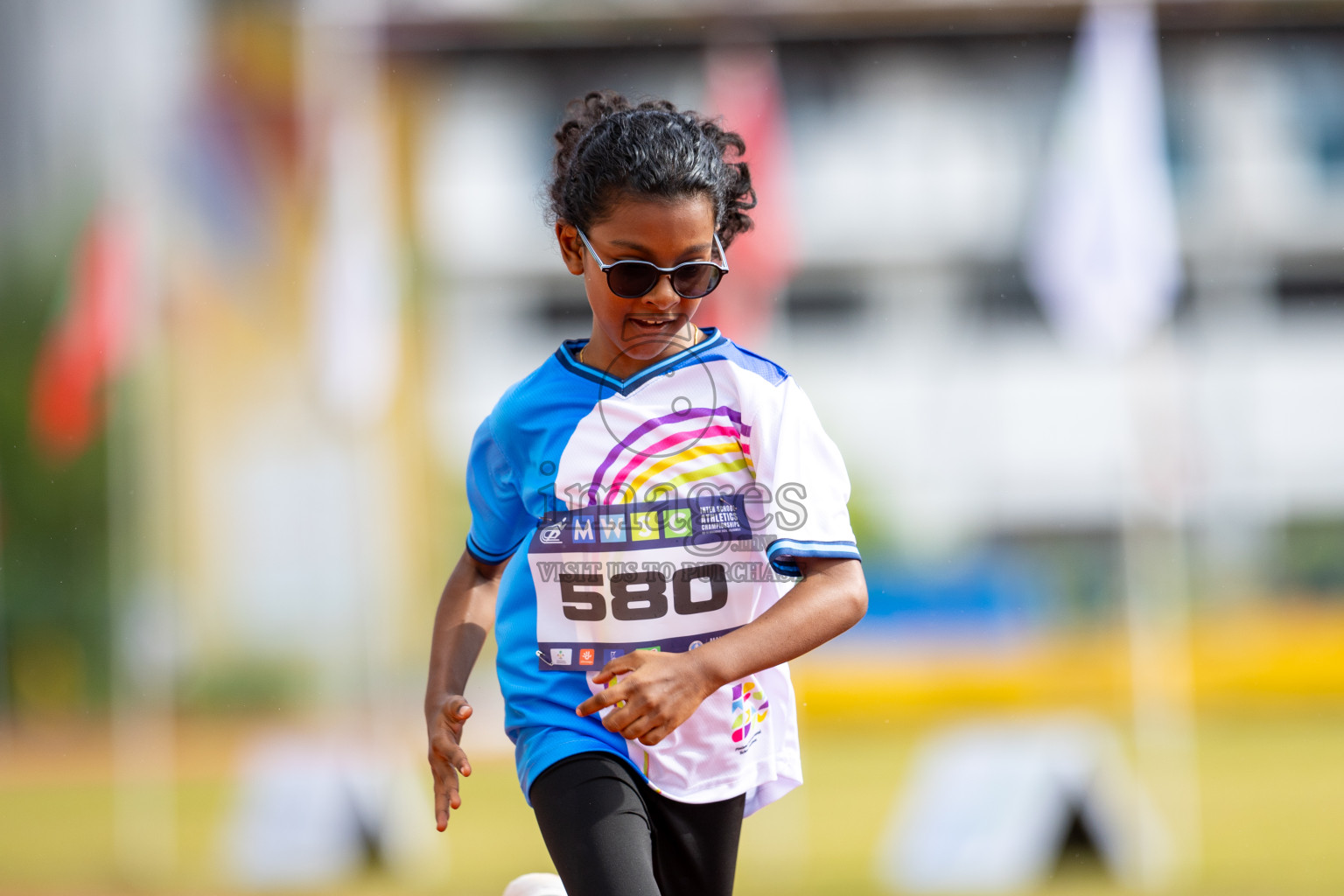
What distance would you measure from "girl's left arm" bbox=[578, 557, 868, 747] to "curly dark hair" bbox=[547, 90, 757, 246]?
66 cm

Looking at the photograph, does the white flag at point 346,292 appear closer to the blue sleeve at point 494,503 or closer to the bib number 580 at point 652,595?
the blue sleeve at point 494,503

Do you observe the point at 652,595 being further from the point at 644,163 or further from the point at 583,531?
the point at 644,163

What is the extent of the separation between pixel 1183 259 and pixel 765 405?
2401 cm

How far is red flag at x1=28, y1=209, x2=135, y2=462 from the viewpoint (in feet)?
30.9

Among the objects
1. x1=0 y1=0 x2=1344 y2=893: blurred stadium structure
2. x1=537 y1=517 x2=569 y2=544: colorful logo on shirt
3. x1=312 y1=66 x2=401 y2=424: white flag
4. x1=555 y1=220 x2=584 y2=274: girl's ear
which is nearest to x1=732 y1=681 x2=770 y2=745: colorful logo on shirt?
x1=537 y1=517 x2=569 y2=544: colorful logo on shirt

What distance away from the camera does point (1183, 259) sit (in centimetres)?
2467

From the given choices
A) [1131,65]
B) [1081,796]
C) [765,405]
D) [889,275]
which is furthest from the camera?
[889,275]

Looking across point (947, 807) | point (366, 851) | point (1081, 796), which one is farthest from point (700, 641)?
point (366, 851)

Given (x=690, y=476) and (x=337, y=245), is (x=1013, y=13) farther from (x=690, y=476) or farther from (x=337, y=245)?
(x=690, y=476)

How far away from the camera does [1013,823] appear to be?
7570mm

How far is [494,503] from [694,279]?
1.93 feet

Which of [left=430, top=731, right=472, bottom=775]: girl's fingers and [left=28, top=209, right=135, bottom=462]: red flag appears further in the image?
[left=28, top=209, right=135, bottom=462]: red flag

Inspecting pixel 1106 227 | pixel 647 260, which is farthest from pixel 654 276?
pixel 1106 227

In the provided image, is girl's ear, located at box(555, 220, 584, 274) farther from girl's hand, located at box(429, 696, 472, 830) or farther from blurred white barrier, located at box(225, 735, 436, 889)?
blurred white barrier, located at box(225, 735, 436, 889)
